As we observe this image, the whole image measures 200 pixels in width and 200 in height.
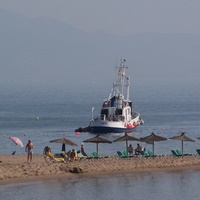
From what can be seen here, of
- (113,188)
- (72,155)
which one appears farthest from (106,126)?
(113,188)

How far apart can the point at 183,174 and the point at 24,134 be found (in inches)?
1354

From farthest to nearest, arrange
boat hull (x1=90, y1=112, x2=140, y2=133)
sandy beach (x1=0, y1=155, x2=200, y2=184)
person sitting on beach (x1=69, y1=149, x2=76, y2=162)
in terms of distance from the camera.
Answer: boat hull (x1=90, y1=112, x2=140, y2=133) < person sitting on beach (x1=69, y1=149, x2=76, y2=162) < sandy beach (x1=0, y1=155, x2=200, y2=184)

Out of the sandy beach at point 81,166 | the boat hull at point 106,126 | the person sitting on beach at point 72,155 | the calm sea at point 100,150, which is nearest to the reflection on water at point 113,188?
the calm sea at point 100,150

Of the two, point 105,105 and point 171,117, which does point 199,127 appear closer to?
point 105,105

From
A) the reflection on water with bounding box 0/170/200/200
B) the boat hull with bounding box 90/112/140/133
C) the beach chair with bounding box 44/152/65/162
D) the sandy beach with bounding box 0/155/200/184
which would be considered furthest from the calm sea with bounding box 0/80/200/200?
the beach chair with bounding box 44/152/65/162

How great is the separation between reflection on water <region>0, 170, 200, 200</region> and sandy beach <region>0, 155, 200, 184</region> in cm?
91

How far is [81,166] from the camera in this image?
137 ft

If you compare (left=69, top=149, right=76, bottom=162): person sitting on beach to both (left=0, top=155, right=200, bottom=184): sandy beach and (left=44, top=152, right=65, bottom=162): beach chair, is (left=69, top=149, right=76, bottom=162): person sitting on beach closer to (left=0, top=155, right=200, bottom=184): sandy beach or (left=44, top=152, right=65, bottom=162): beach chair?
(left=0, top=155, right=200, bottom=184): sandy beach

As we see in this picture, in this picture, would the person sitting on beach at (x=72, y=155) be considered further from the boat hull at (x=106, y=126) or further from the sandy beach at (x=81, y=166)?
the boat hull at (x=106, y=126)

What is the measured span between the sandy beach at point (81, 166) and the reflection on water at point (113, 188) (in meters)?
0.91

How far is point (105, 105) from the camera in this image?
83625mm

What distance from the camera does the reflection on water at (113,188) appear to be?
36.3 metres

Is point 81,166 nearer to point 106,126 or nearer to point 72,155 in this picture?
point 72,155

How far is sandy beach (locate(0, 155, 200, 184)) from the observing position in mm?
39344
